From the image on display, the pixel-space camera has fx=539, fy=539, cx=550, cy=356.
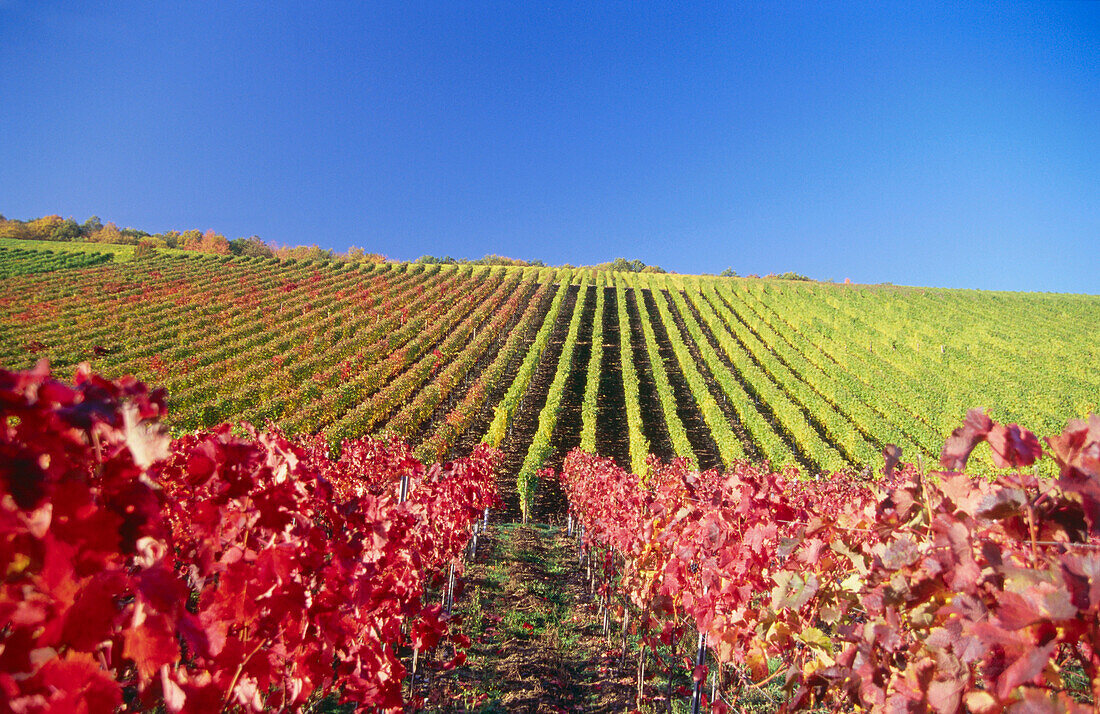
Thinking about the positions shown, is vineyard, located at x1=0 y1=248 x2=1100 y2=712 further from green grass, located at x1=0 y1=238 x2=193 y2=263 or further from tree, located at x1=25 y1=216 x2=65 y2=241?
tree, located at x1=25 y1=216 x2=65 y2=241

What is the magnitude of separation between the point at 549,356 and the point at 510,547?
71.6ft

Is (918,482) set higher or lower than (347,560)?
higher

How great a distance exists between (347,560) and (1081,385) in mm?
41717

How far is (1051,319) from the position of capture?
4619 centimetres

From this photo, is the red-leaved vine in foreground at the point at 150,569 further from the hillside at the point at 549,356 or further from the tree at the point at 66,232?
the tree at the point at 66,232

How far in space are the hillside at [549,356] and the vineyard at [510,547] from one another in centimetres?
30

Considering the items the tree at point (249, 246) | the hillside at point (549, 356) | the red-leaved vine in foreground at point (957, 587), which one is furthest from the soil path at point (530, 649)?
the tree at point (249, 246)

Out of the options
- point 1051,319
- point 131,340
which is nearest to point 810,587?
point 131,340

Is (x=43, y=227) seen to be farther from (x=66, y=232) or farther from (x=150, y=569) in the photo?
(x=150, y=569)

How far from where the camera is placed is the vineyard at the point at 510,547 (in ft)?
3.16

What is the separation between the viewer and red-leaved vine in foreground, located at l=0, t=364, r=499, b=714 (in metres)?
0.89

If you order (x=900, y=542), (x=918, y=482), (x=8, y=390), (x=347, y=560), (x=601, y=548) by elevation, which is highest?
(x=8, y=390)

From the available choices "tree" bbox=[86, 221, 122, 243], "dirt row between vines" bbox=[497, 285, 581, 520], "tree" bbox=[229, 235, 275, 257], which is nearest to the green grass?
"tree" bbox=[86, 221, 122, 243]

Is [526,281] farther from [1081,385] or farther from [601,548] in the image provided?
[601,548]
